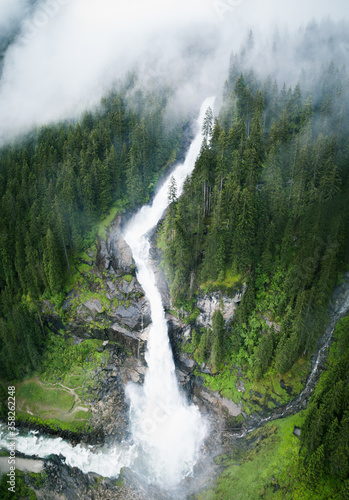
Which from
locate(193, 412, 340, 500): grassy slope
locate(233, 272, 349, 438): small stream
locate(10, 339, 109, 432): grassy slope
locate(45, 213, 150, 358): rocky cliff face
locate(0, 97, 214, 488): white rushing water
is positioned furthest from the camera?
locate(45, 213, 150, 358): rocky cliff face

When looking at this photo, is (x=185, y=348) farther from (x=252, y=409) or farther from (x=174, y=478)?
(x=174, y=478)

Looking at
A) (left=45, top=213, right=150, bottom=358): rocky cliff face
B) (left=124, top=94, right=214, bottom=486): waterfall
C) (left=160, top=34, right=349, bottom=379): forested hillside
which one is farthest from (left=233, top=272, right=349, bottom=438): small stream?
(left=45, top=213, right=150, bottom=358): rocky cliff face

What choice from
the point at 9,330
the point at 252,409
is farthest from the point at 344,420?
the point at 9,330

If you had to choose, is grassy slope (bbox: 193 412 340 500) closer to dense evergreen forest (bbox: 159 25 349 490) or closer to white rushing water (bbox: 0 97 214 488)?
dense evergreen forest (bbox: 159 25 349 490)

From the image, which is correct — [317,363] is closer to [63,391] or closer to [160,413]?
[160,413]

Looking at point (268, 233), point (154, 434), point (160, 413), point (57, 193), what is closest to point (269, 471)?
point (154, 434)
